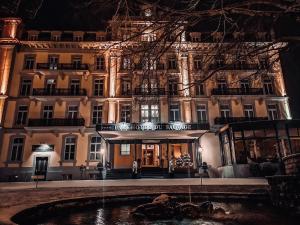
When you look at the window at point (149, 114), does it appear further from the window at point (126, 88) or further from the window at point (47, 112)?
the window at point (47, 112)

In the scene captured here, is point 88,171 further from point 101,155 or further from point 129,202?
point 129,202

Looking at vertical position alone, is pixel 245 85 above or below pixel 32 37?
below

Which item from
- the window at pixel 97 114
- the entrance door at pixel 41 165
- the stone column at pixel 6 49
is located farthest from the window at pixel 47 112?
the window at pixel 97 114

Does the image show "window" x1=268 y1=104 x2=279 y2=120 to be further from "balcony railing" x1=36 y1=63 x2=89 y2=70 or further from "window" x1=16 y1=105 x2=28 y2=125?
"window" x1=16 y1=105 x2=28 y2=125

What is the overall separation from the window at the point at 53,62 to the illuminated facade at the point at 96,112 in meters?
0.10

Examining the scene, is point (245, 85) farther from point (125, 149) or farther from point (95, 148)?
point (95, 148)

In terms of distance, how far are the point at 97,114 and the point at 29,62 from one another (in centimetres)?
985

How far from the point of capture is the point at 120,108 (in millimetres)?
24438

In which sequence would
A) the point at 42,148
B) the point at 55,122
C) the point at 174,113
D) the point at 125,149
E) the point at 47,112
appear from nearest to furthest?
the point at 42,148 → the point at 55,122 → the point at 125,149 → the point at 47,112 → the point at 174,113

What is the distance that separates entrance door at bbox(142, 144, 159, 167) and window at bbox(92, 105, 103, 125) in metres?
5.56

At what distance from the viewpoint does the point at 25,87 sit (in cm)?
2455

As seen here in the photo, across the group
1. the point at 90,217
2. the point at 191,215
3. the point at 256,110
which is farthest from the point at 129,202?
the point at 256,110

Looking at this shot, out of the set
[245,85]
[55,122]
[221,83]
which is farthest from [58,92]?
[245,85]

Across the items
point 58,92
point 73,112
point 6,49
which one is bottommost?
point 73,112
